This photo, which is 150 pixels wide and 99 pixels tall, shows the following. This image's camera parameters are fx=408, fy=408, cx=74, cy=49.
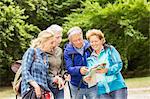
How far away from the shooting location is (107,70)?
182 inches

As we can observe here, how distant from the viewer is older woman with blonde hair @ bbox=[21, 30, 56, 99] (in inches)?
169

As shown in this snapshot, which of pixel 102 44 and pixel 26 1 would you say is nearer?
pixel 102 44

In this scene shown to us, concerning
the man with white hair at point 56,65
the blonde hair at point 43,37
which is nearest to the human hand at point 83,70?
the man with white hair at point 56,65

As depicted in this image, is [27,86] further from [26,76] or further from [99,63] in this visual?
[99,63]

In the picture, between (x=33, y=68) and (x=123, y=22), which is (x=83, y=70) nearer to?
(x=33, y=68)

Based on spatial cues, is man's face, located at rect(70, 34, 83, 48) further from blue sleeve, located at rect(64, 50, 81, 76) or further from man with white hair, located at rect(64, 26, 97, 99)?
blue sleeve, located at rect(64, 50, 81, 76)

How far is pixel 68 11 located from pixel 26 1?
281cm

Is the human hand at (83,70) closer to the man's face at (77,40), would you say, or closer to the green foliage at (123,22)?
the man's face at (77,40)

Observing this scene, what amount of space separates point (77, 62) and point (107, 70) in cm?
44

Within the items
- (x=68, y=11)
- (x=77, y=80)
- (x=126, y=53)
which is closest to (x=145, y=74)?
(x=126, y=53)

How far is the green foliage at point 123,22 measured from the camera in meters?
14.6

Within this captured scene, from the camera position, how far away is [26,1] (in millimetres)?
16828

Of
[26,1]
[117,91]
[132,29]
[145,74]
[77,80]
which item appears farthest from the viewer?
[26,1]

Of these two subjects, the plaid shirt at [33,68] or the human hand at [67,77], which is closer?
the plaid shirt at [33,68]
